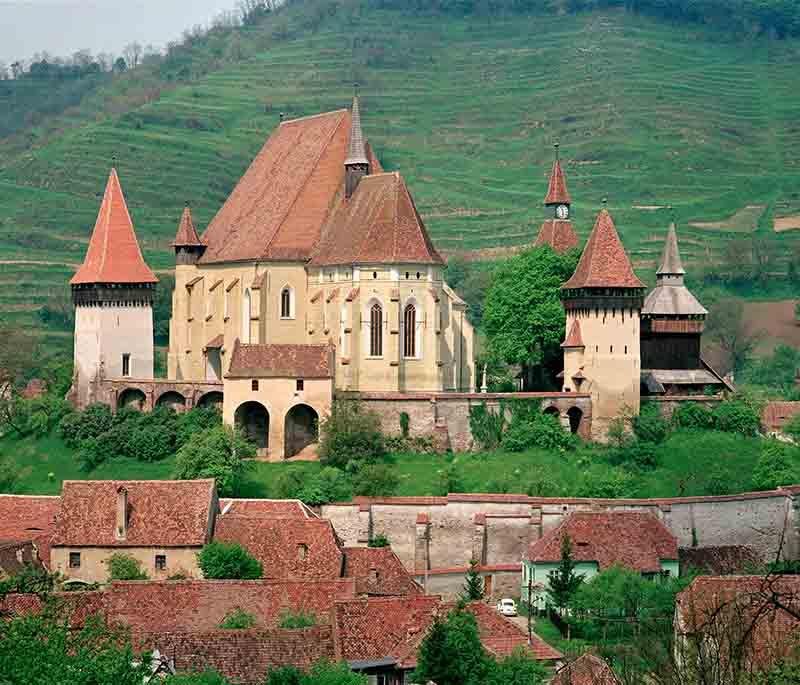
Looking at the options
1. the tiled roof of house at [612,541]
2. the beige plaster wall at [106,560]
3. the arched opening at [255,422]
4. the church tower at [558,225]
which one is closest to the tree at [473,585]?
the tiled roof of house at [612,541]

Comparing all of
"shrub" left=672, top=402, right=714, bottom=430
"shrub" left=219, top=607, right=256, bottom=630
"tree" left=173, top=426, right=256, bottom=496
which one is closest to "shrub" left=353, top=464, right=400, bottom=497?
"tree" left=173, top=426, right=256, bottom=496

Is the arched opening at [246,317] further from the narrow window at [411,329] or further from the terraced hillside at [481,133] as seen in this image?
the terraced hillside at [481,133]

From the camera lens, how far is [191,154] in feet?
488

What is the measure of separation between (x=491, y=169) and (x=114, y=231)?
3475 inches

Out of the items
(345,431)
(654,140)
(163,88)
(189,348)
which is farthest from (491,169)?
(345,431)

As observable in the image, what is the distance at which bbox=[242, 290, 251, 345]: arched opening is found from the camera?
74688 millimetres

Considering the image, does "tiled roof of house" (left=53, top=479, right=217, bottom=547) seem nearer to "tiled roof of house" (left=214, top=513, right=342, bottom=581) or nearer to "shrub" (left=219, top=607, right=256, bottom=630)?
"tiled roof of house" (left=214, top=513, right=342, bottom=581)

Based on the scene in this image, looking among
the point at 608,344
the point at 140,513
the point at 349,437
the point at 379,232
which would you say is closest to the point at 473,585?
the point at 140,513

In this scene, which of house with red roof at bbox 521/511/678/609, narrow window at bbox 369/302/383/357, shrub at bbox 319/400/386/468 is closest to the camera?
house with red roof at bbox 521/511/678/609

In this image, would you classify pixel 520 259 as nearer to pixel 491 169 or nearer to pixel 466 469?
pixel 466 469

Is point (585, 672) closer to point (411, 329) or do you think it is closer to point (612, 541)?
point (612, 541)

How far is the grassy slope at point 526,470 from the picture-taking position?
212 ft

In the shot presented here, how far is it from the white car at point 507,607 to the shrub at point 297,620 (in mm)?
8001

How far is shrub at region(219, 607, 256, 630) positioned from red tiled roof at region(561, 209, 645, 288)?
76.6ft
